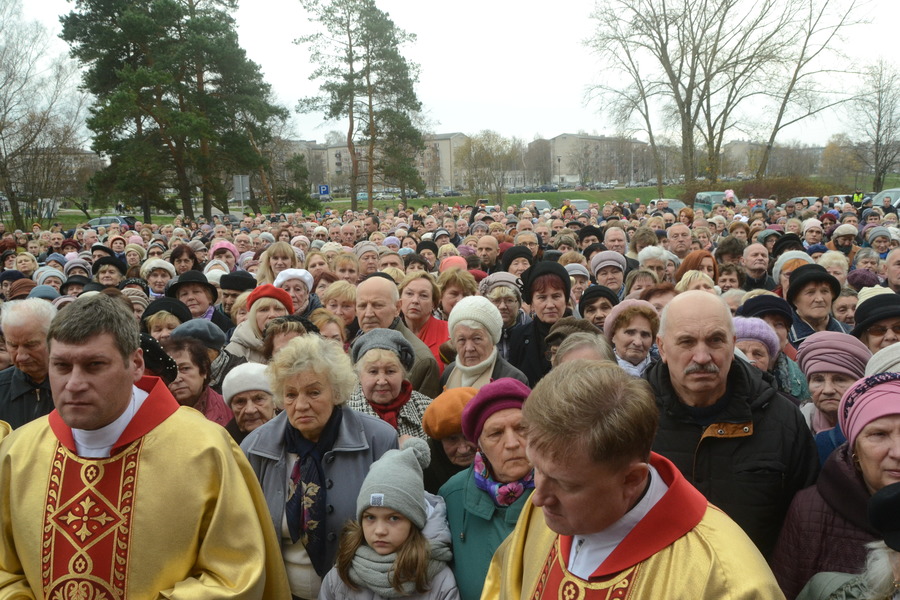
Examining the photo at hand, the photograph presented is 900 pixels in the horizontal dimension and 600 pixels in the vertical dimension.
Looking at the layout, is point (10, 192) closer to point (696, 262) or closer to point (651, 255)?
point (651, 255)

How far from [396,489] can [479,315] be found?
76.8 inches

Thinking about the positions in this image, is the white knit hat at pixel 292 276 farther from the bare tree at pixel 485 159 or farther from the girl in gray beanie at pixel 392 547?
the bare tree at pixel 485 159

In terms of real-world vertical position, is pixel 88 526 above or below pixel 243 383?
below

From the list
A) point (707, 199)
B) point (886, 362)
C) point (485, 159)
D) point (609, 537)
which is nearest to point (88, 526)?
point (609, 537)

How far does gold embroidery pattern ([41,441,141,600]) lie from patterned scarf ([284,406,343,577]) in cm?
86

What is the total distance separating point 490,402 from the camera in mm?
3240

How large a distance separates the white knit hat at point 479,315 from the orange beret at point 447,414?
43.5 inches

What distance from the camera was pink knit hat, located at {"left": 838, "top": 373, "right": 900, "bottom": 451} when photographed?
258cm

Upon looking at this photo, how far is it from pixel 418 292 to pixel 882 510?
14.1 feet

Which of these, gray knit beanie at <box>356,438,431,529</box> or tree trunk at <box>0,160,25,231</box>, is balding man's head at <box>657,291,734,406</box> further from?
tree trunk at <box>0,160,25,231</box>

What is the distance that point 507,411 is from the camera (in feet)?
10.5

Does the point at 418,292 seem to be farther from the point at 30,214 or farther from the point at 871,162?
the point at 871,162

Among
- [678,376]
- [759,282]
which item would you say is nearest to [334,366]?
[678,376]

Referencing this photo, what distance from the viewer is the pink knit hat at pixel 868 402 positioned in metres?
2.58
